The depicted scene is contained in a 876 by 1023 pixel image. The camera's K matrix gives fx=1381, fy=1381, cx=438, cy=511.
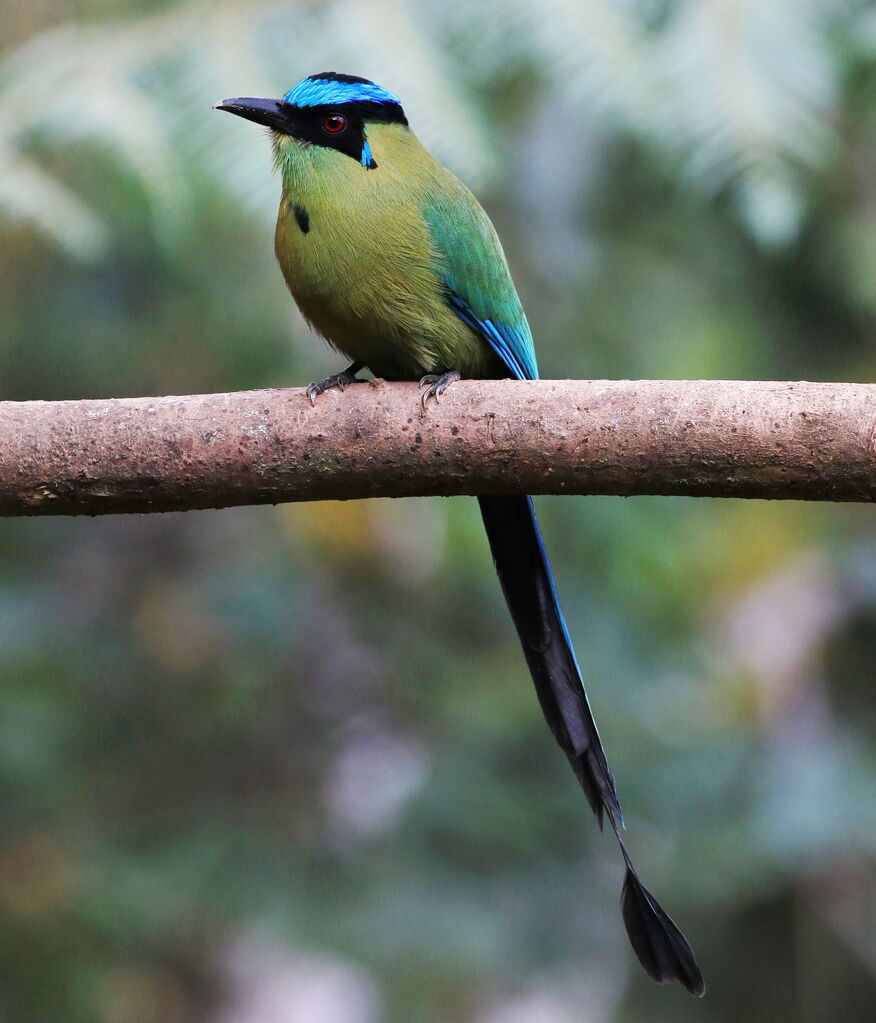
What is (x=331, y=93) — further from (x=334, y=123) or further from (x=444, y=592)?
(x=444, y=592)

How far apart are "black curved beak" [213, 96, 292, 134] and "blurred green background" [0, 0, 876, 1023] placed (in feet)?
0.78

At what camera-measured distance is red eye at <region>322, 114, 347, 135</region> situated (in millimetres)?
2270

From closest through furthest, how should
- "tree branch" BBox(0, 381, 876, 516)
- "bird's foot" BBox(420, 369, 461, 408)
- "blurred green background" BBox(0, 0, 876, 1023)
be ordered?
"tree branch" BBox(0, 381, 876, 516), "bird's foot" BBox(420, 369, 461, 408), "blurred green background" BBox(0, 0, 876, 1023)

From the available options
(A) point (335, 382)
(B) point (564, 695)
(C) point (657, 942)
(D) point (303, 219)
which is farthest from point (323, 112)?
(C) point (657, 942)

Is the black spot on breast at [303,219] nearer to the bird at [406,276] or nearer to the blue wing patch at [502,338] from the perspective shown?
the bird at [406,276]

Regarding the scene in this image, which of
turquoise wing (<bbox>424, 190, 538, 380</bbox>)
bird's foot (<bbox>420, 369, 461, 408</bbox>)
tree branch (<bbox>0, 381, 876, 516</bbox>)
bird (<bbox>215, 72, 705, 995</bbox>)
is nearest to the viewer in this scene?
tree branch (<bbox>0, 381, 876, 516</bbox>)

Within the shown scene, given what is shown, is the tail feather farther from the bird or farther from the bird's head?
the bird's head

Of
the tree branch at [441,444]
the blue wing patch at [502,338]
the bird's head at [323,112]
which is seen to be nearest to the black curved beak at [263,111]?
the bird's head at [323,112]

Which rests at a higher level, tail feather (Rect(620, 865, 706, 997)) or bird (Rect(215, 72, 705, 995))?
bird (Rect(215, 72, 705, 995))

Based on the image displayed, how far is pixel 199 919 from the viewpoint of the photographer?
135 inches

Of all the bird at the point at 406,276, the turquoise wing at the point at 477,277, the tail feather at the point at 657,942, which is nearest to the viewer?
the tail feather at the point at 657,942

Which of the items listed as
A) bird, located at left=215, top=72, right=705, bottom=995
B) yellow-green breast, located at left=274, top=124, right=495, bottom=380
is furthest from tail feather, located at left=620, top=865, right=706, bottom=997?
yellow-green breast, located at left=274, top=124, right=495, bottom=380

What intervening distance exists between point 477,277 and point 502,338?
11cm

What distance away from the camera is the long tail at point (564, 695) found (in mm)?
1886
